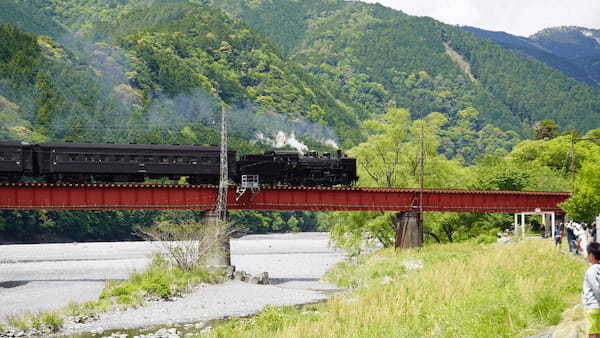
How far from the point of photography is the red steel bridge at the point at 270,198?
51594 millimetres

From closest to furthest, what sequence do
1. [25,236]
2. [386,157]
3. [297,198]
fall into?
[297,198], [386,157], [25,236]

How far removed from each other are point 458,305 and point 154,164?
3662cm

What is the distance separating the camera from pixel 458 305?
24.7m

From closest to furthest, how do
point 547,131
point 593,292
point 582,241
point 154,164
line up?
point 593,292 → point 582,241 → point 154,164 → point 547,131

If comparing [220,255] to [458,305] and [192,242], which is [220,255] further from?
[458,305]

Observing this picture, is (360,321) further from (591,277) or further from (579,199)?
(579,199)

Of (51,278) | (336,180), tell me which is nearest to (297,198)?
(336,180)

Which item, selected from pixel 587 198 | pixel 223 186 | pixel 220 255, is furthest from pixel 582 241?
pixel 223 186

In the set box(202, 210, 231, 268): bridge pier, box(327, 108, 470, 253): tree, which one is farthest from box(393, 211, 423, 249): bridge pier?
Result: box(202, 210, 231, 268): bridge pier

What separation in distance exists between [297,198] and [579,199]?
21072 mm

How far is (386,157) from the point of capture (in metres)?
69.8

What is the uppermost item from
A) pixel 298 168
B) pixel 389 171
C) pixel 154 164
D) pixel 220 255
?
pixel 154 164

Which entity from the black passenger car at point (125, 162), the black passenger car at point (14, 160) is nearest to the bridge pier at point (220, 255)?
the black passenger car at point (125, 162)

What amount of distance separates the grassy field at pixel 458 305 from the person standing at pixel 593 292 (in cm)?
579
